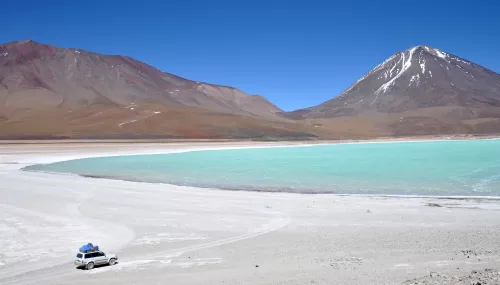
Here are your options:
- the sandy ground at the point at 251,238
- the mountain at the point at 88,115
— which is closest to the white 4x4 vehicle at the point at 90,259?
the sandy ground at the point at 251,238

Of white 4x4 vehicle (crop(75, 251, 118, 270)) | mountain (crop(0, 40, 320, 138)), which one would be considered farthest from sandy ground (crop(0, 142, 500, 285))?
mountain (crop(0, 40, 320, 138))

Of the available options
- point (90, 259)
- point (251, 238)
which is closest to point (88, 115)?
point (251, 238)

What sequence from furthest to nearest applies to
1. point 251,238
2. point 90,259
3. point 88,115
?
1. point 88,115
2. point 251,238
3. point 90,259

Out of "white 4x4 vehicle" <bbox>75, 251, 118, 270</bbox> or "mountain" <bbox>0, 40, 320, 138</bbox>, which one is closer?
"white 4x4 vehicle" <bbox>75, 251, 118, 270</bbox>

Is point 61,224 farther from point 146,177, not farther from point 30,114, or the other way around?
point 30,114

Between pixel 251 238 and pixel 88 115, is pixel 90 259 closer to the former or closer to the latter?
pixel 251 238

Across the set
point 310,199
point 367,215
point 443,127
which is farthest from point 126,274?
point 443,127

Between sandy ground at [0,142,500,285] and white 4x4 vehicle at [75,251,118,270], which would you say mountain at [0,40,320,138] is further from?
white 4x4 vehicle at [75,251,118,270]

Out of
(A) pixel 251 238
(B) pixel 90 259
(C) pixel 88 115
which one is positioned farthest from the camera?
(C) pixel 88 115

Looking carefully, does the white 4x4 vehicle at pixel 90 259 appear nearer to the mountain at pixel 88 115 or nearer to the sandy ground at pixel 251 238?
the sandy ground at pixel 251 238
